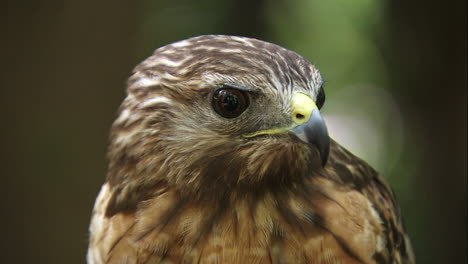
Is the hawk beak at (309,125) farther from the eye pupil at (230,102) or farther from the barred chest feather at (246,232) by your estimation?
the barred chest feather at (246,232)

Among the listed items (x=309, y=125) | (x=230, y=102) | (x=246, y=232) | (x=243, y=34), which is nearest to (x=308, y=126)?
(x=309, y=125)

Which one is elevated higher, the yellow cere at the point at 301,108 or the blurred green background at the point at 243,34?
the yellow cere at the point at 301,108

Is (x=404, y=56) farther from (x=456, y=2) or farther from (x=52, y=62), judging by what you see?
(x=52, y=62)

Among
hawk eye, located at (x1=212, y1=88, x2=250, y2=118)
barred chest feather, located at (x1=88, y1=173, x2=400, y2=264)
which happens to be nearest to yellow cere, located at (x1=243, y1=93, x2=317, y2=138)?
hawk eye, located at (x1=212, y1=88, x2=250, y2=118)

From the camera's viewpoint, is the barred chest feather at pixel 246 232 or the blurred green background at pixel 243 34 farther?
the blurred green background at pixel 243 34

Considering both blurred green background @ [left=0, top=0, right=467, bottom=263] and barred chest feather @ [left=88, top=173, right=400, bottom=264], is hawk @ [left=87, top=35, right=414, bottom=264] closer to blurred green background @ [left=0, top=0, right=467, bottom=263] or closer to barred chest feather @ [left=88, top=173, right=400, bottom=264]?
barred chest feather @ [left=88, top=173, right=400, bottom=264]

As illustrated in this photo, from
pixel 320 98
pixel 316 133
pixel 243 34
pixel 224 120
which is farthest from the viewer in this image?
pixel 243 34

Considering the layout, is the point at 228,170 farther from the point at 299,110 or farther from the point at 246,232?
the point at 299,110

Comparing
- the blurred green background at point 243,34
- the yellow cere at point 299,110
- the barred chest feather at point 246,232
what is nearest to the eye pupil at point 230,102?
the yellow cere at point 299,110
